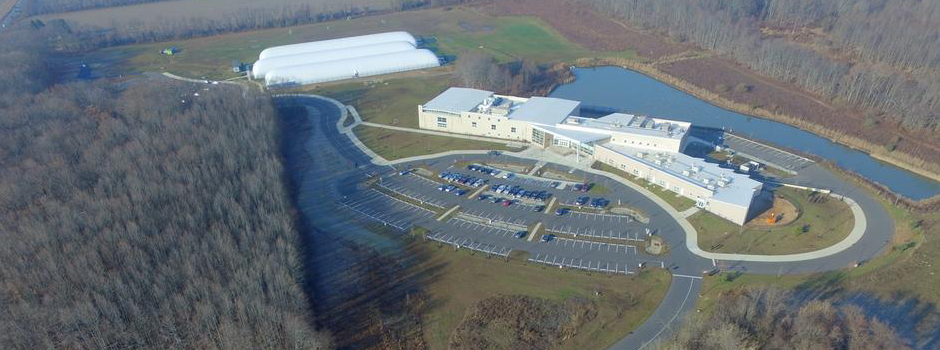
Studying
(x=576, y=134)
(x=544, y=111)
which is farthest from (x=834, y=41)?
(x=576, y=134)

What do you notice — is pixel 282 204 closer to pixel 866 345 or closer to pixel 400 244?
pixel 400 244

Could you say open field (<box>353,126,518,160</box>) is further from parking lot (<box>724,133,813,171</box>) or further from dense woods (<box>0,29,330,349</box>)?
parking lot (<box>724,133,813,171</box>)

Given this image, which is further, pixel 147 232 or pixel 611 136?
pixel 611 136

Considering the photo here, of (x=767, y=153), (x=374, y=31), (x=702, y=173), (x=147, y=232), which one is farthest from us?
(x=374, y=31)

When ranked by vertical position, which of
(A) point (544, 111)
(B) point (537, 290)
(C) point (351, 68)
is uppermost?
(C) point (351, 68)

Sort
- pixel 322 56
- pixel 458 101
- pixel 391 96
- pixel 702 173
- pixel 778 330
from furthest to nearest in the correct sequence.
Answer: pixel 322 56 → pixel 391 96 → pixel 458 101 → pixel 702 173 → pixel 778 330

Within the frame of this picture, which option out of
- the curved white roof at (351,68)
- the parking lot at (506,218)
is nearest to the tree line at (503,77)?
the curved white roof at (351,68)

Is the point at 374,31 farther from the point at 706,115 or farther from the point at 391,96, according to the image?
the point at 706,115
